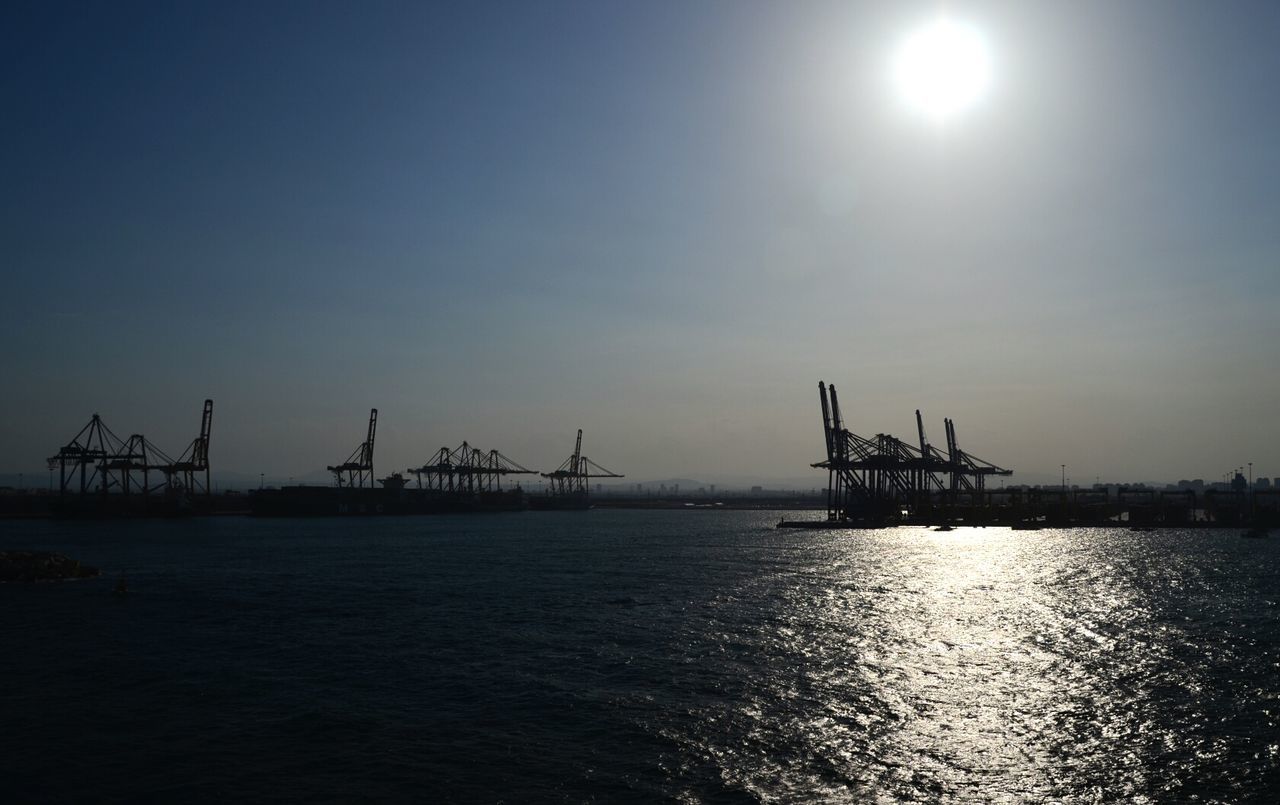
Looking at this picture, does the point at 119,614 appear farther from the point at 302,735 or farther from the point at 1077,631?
the point at 1077,631

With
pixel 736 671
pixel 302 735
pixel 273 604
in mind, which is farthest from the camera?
pixel 273 604

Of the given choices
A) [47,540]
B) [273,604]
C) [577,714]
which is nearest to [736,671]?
[577,714]

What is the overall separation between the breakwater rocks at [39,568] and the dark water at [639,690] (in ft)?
7.01

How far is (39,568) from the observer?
50.0m

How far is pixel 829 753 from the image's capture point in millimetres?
19406

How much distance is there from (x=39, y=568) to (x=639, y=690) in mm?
43975

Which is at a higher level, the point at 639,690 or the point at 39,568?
the point at 39,568

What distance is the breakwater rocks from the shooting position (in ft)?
162

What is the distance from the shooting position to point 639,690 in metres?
24.9

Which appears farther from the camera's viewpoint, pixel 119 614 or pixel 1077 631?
pixel 119 614

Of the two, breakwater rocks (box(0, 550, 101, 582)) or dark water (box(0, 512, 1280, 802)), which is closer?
dark water (box(0, 512, 1280, 802))

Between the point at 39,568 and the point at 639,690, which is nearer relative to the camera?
the point at 639,690

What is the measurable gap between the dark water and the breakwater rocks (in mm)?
2136

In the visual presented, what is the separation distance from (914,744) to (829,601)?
24.5 m
